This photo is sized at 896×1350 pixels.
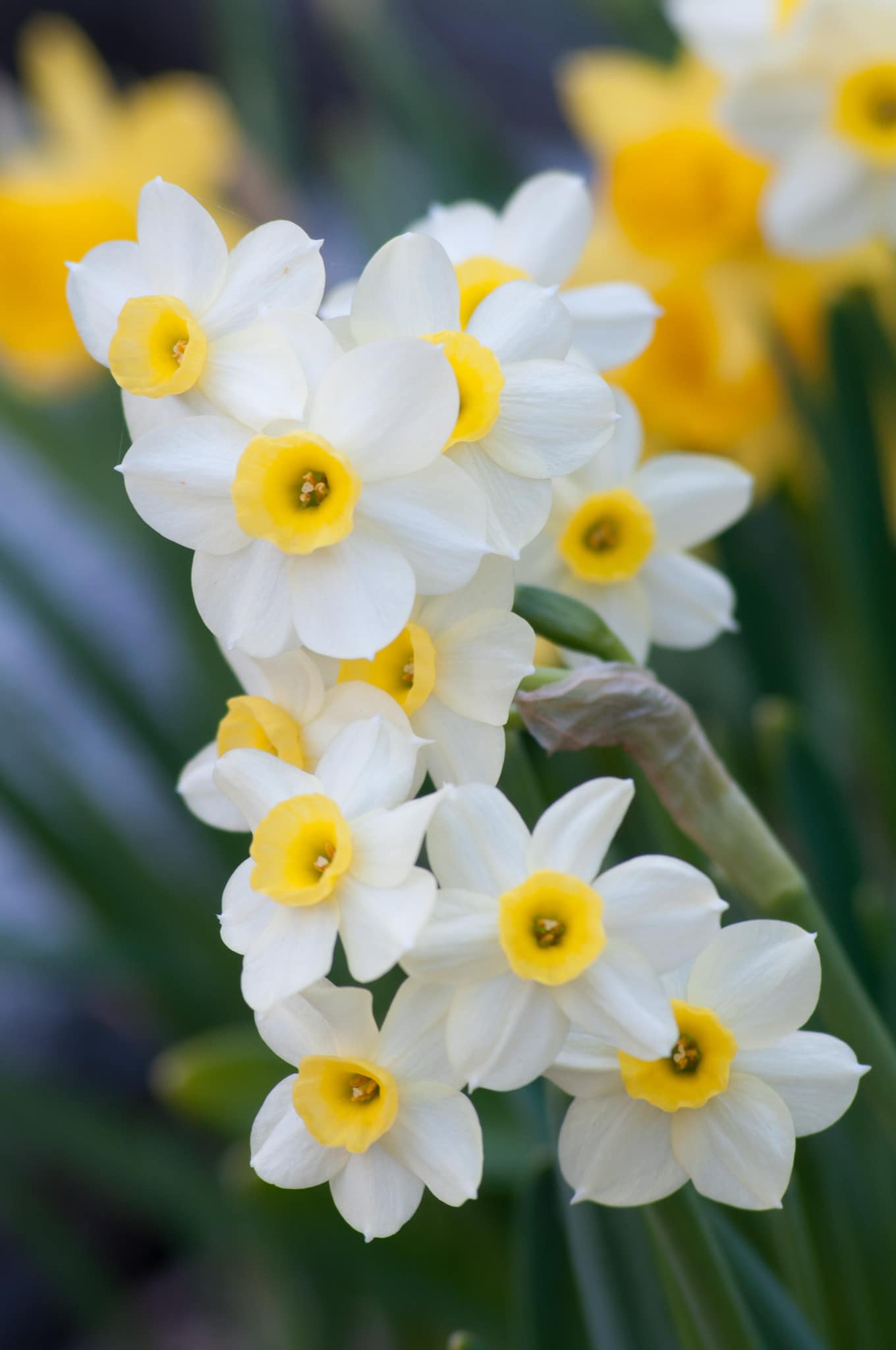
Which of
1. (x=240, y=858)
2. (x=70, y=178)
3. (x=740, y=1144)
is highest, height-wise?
(x=70, y=178)

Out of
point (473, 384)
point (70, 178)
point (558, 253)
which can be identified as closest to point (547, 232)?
point (558, 253)

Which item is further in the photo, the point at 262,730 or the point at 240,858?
the point at 240,858

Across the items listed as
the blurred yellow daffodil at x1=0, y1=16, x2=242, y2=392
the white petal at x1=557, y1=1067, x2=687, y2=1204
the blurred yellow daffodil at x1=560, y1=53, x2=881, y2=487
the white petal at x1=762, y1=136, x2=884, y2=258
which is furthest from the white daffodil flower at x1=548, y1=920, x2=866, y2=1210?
the blurred yellow daffodil at x1=0, y1=16, x2=242, y2=392

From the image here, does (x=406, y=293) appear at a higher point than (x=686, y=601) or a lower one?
higher

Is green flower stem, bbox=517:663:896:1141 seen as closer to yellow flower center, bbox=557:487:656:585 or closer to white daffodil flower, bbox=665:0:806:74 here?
yellow flower center, bbox=557:487:656:585

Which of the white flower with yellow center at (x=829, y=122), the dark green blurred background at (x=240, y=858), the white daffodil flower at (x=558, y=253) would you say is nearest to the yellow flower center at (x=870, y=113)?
the white flower with yellow center at (x=829, y=122)

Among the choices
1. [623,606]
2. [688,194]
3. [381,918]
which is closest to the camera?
[381,918]

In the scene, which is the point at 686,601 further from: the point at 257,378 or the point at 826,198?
the point at 826,198
